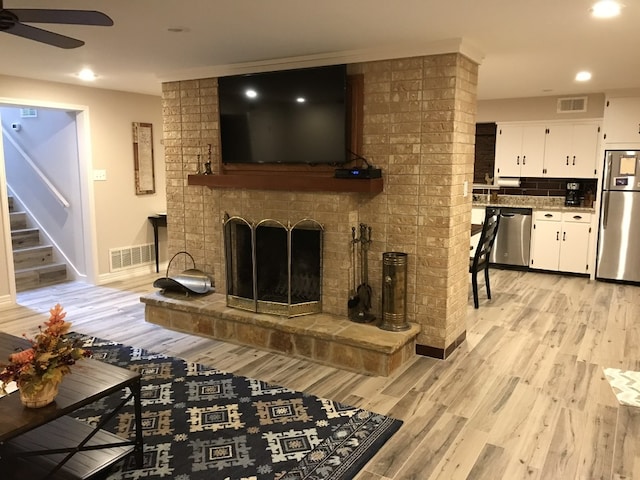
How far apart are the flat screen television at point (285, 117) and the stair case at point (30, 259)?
3.13 metres

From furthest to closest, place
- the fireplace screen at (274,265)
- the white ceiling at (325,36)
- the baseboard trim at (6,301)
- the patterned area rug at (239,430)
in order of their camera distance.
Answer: the baseboard trim at (6,301) < the fireplace screen at (274,265) < the white ceiling at (325,36) < the patterned area rug at (239,430)

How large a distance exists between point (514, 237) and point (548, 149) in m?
1.25

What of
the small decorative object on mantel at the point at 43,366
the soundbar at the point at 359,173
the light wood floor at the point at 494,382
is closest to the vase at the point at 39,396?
the small decorative object on mantel at the point at 43,366

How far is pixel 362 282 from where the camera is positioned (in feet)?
13.3

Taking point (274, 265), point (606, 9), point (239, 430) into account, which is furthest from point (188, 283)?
point (606, 9)

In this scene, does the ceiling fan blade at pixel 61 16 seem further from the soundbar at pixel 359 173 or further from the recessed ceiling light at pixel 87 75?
the recessed ceiling light at pixel 87 75

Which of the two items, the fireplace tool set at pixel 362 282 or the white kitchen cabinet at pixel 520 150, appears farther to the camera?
the white kitchen cabinet at pixel 520 150

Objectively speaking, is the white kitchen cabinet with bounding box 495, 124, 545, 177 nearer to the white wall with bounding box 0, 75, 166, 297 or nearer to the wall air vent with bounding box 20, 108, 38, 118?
the white wall with bounding box 0, 75, 166, 297

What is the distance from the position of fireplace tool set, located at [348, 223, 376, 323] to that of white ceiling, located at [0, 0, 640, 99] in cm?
138

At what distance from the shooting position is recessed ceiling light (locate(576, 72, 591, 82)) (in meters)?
4.86

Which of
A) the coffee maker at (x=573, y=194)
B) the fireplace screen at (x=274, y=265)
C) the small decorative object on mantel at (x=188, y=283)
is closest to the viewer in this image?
the fireplace screen at (x=274, y=265)

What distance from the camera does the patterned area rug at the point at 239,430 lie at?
96.0 inches

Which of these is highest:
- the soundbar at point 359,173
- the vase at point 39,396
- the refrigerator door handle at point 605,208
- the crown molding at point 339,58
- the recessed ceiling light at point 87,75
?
the recessed ceiling light at point 87,75

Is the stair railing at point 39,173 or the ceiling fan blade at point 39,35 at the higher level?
the ceiling fan blade at point 39,35
